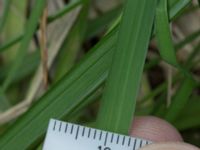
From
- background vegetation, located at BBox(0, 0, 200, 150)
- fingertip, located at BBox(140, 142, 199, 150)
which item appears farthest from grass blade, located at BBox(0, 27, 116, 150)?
fingertip, located at BBox(140, 142, 199, 150)

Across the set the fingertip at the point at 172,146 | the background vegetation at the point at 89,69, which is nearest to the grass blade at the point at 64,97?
the background vegetation at the point at 89,69

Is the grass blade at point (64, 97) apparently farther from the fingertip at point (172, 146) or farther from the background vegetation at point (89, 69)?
the fingertip at point (172, 146)

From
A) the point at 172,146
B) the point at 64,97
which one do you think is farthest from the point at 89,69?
the point at 172,146

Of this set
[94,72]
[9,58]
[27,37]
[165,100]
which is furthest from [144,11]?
[9,58]

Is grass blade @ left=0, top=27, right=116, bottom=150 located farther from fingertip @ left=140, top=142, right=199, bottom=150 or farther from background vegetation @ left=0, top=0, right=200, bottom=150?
fingertip @ left=140, top=142, right=199, bottom=150

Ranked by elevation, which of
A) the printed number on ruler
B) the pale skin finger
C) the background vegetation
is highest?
the background vegetation

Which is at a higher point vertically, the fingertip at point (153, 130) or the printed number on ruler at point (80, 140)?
the fingertip at point (153, 130)
